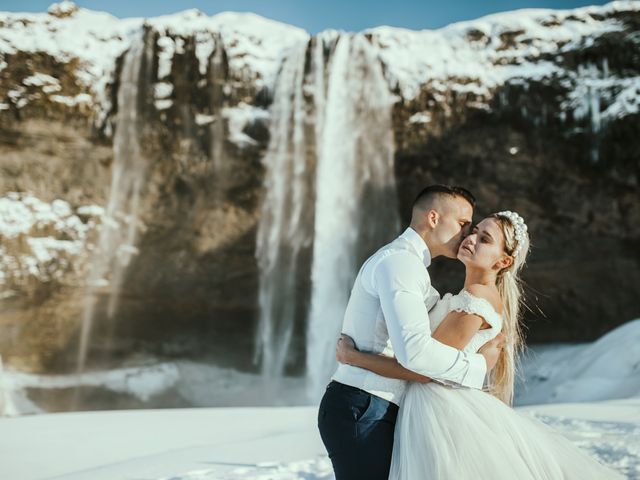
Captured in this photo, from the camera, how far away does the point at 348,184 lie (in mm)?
17734

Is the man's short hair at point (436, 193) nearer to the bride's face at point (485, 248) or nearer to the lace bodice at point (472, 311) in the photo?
the bride's face at point (485, 248)

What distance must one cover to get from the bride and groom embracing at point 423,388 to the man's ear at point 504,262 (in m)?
0.22

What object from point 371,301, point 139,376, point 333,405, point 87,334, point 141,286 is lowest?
point 139,376

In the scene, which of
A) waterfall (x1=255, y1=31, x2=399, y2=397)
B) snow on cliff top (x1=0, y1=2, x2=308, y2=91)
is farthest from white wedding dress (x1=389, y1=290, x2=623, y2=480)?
snow on cliff top (x1=0, y1=2, x2=308, y2=91)

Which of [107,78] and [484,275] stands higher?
[107,78]

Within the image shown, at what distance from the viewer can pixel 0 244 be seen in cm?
1620

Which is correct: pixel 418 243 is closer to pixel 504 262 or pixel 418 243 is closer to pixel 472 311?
pixel 472 311

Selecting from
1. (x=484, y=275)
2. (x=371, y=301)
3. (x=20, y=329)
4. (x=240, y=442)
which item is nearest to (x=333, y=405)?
(x=371, y=301)

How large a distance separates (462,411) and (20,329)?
17376 millimetres

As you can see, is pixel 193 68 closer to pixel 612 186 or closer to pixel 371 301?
pixel 612 186

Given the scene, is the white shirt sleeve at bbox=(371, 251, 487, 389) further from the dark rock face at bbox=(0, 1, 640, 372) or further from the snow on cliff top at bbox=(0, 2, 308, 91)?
the snow on cliff top at bbox=(0, 2, 308, 91)

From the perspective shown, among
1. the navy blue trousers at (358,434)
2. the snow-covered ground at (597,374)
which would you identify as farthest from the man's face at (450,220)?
the snow-covered ground at (597,374)

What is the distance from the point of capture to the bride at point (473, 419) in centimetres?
183

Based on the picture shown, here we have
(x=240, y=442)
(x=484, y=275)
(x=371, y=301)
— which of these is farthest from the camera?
(x=240, y=442)
